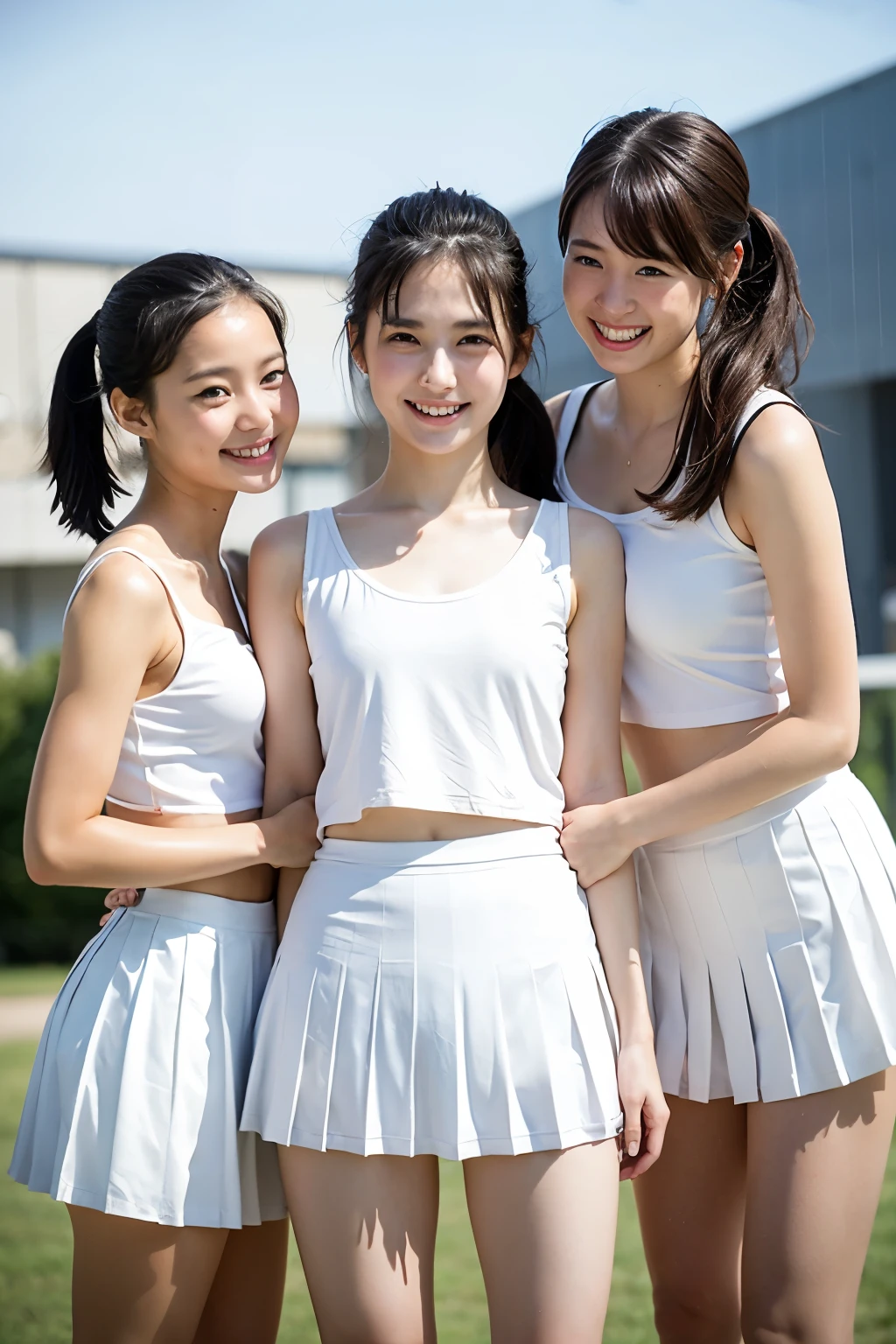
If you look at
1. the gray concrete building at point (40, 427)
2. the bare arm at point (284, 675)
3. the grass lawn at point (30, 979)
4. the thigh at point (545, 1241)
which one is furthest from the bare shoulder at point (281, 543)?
the grass lawn at point (30, 979)

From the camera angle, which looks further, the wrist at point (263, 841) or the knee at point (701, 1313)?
the knee at point (701, 1313)

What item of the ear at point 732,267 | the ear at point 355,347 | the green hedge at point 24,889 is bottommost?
the green hedge at point 24,889

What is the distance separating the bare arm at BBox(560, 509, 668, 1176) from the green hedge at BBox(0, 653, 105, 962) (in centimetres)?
755

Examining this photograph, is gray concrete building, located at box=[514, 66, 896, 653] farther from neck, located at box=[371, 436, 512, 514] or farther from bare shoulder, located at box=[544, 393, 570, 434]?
neck, located at box=[371, 436, 512, 514]

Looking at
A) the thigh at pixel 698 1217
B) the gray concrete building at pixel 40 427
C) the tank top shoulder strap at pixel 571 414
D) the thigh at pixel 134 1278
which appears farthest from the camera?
the gray concrete building at pixel 40 427

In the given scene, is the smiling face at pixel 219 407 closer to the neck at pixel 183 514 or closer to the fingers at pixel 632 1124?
the neck at pixel 183 514

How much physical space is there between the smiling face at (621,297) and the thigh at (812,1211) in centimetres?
117

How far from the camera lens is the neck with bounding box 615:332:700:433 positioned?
7.00 ft

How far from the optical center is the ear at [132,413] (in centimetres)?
200

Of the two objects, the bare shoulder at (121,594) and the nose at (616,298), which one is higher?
the nose at (616,298)

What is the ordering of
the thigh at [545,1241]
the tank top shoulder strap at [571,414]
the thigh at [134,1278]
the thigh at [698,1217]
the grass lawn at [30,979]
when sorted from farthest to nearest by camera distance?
1. the grass lawn at [30,979]
2. the tank top shoulder strap at [571,414]
3. the thigh at [698,1217]
4. the thigh at [134,1278]
5. the thigh at [545,1241]

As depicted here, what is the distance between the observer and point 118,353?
6.47ft

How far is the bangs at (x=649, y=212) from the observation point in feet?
6.28

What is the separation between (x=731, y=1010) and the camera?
199 centimetres
